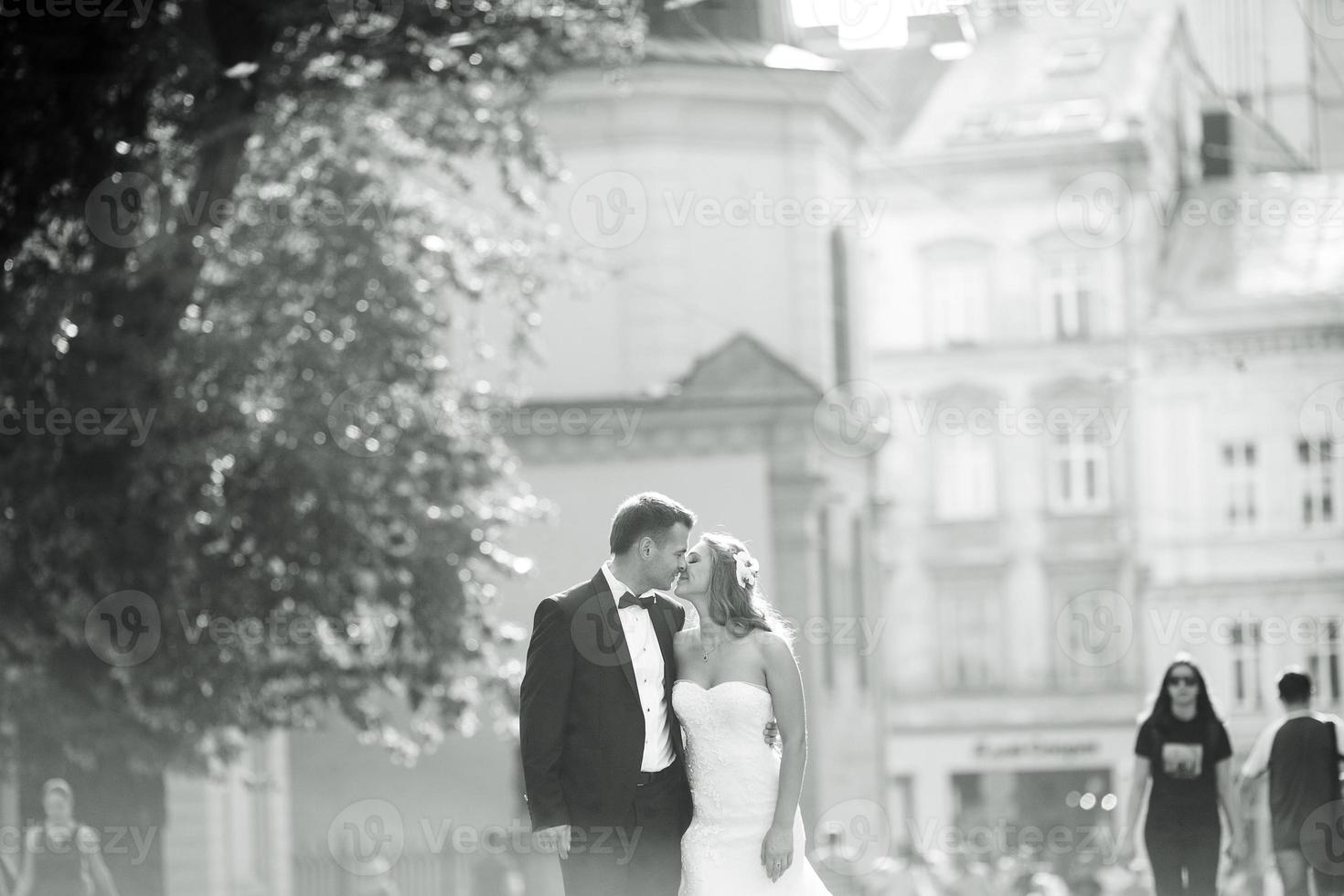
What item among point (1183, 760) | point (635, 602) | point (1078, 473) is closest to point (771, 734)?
point (635, 602)

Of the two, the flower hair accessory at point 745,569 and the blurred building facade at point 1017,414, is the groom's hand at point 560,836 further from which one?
the blurred building facade at point 1017,414

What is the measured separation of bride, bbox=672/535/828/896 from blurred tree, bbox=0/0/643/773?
959 centimetres

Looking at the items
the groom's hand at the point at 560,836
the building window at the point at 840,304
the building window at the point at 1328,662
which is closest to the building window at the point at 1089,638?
the building window at the point at 1328,662

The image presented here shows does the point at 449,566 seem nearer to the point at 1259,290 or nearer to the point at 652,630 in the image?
the point at 652,630

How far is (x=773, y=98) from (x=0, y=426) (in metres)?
17.0

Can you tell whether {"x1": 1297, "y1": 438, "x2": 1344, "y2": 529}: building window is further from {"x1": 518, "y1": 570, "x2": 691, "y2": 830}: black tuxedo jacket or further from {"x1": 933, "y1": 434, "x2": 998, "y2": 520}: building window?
{"x1": 518, "y1": 570, "x2": 691, "y2": 830}: black tuxedo jacket

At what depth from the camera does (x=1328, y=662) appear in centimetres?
4909

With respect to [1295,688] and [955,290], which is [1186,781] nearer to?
[1295,688]

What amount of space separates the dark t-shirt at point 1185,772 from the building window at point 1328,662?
124ft

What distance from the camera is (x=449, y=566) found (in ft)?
64.3

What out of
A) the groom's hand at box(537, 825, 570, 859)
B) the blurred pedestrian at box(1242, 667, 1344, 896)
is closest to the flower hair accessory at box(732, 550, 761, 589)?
the groom's hand at box(537, 825, 570, 859)

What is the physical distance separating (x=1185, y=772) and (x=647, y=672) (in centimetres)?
486

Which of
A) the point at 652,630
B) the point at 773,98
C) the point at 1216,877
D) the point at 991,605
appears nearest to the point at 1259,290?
the point at 991,605

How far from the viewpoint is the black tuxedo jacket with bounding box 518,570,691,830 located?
8.34 m
